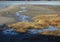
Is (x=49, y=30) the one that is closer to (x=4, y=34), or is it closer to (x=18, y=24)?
(x=18, y=24)

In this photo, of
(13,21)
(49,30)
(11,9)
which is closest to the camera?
(49,30)

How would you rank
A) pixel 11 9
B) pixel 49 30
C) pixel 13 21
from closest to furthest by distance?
1. pixel 49 30
2. pixel 13 21
3. pixel 11 9

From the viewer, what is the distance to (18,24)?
4.09 feet

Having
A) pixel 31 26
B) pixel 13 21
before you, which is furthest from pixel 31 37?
pixel 13 21

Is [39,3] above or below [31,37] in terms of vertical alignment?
above

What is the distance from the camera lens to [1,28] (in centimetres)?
125

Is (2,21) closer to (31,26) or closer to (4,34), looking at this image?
(4,34)

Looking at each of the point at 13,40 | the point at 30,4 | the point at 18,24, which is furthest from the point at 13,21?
the point at 30,4

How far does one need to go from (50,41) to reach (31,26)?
0.67 ft

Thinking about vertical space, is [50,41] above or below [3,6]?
below

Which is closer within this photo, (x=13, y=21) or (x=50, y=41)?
(x=50, y=41)

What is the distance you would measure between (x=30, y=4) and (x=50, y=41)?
48cm

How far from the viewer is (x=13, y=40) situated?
1222 millimetres

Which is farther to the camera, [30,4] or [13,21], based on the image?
[30,4]
